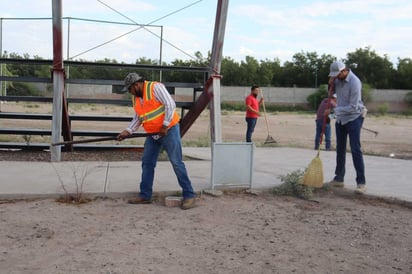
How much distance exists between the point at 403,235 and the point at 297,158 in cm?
557

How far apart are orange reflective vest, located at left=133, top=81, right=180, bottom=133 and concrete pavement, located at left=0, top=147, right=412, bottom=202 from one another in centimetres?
99

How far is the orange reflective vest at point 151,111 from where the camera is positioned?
646cm

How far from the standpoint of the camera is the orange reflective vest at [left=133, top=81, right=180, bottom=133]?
6465 millimetres

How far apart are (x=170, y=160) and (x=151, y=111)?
64 centimetres

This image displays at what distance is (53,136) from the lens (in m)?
9.18

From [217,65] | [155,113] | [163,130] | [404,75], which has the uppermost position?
[404,75]

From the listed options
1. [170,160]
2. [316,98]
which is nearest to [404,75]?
[316,98]

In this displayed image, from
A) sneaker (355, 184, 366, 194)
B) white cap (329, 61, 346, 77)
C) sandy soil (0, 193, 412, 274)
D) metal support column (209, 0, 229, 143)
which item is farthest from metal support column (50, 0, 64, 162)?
sneaker (355, 184, 366, 194)

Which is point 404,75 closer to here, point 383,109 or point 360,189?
point 383,109

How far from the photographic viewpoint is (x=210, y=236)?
5.34 m

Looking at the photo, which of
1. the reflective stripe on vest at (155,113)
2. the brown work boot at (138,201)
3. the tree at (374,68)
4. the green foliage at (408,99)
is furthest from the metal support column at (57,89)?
the tree at (374,68)

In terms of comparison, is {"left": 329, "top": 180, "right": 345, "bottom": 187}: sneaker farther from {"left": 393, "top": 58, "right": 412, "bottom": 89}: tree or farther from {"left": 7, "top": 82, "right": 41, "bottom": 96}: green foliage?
{"left": 393, "top": 58, "right": 412, "bottom": 89}: tree

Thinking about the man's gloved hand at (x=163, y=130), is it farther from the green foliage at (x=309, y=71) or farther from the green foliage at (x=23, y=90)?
the green foliage at (x=309, y=71)

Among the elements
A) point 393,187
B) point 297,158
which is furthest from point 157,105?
point 297,158
